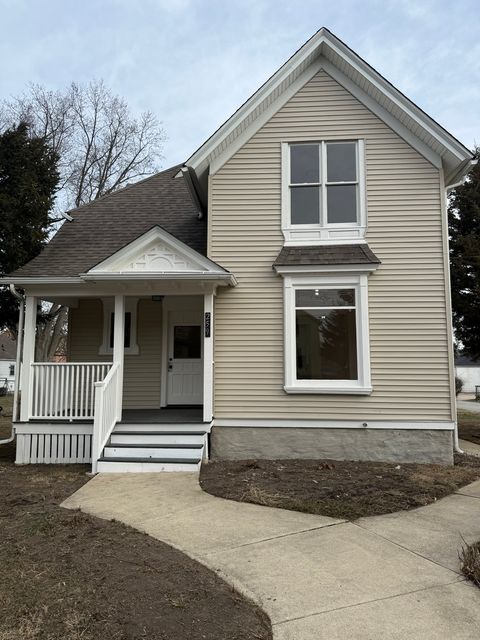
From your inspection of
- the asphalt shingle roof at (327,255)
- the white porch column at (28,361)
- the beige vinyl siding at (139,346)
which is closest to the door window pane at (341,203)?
the asphalt shingle roof at (327,255)

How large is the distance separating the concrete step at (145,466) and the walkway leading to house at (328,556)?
78 centimetres

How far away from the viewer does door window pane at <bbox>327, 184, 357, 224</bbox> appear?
834 centimetres

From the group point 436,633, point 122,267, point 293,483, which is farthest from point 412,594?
point 122,267

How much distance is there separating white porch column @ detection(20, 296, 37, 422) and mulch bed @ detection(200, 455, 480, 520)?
3.30m

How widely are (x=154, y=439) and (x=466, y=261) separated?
29.5 feet

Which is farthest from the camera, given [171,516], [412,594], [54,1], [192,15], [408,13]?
[192,15]

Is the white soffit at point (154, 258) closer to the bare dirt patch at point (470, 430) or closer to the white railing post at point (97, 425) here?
the white railing post at point (97, 425)

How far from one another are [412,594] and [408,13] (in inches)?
395

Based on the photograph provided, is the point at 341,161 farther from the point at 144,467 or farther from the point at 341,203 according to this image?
the point at 144,467

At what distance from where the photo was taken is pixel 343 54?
26.3ft

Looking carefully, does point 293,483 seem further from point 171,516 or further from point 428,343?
point 428,343

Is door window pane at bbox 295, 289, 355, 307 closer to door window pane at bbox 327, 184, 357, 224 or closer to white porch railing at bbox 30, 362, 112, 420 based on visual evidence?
door window pane at bbox 327, 184, 357, 224

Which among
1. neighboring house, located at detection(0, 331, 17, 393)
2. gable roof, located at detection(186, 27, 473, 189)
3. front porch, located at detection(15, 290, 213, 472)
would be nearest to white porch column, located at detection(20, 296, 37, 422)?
front porch, located at detection(15, 290, 213, 472)

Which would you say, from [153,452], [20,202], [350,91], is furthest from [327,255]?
[20,202]
